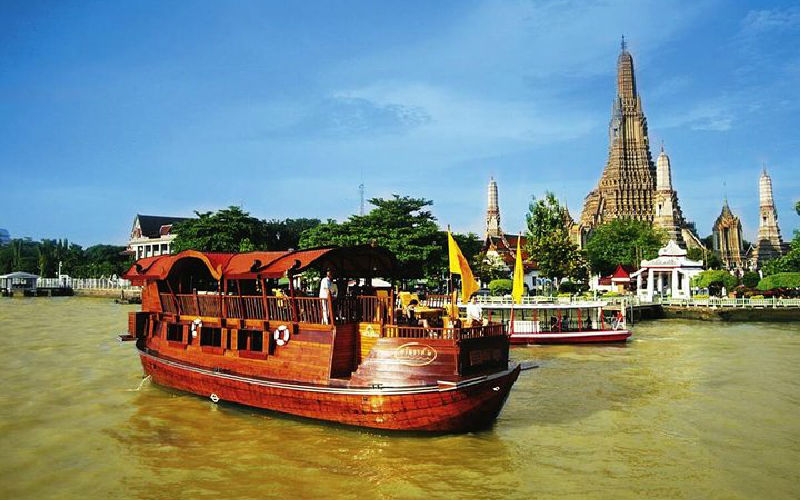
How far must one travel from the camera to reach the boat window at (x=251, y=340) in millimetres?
14562

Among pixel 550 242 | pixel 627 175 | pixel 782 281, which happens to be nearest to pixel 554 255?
pixel 550 242

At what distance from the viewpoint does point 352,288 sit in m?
16.4

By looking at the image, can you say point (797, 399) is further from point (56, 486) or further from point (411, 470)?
point (56, 486)

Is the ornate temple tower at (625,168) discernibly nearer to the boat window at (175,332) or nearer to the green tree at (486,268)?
the green tree at (486,268)

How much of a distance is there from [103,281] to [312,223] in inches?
1232

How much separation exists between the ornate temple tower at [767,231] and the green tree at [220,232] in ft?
228

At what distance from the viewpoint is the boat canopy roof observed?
1354 centimetres

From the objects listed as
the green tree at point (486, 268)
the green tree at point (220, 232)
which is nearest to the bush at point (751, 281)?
the green tree at point (486, 268)

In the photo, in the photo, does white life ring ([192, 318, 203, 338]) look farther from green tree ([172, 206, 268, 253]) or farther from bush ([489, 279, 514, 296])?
green tree ([172, 206, 268, 253])

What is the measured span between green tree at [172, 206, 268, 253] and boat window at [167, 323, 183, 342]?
135ft

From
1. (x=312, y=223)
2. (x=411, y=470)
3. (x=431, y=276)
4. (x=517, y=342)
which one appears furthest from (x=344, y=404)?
(x=312, y=223)

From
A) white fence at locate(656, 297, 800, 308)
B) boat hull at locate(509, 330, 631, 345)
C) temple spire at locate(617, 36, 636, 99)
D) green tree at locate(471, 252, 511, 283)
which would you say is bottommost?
boat hull at locate(509, 330, 631, 345)

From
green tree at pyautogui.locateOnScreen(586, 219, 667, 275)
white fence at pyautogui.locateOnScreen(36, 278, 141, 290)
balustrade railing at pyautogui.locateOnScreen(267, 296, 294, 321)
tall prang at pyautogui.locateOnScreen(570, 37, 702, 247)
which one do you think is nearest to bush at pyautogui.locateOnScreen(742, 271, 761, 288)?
green tree at pyautogui.locateOnScreen(586, 219, 667, 275)

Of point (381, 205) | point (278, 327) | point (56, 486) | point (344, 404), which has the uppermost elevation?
point (381, 205)
